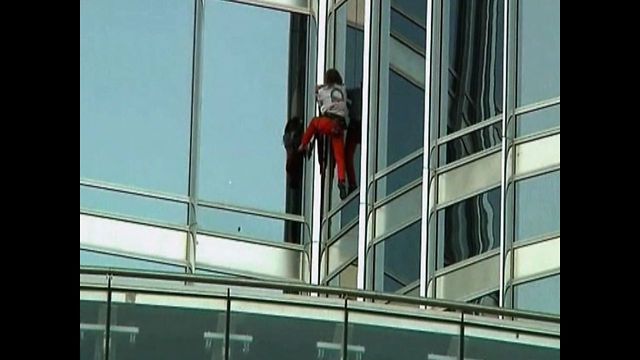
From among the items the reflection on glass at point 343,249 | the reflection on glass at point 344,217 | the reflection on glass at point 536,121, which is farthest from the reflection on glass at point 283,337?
the reflection on glass at point 344,217

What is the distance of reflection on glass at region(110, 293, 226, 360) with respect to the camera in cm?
1393

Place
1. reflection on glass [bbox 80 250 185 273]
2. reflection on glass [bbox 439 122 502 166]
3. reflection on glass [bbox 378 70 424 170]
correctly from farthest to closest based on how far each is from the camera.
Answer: reflection on glass [bbox 80 250 185 273], reflection on glass [bbox 378 70 424 170], reflection on glass [bbox 439 122 502 166]

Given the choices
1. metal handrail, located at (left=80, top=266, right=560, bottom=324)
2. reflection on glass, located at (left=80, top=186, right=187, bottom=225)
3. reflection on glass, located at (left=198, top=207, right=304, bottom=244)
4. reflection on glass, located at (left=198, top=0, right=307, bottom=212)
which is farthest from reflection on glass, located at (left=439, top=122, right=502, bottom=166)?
metal handrail, located at (left=80, top=266, right=560, bottom=324)

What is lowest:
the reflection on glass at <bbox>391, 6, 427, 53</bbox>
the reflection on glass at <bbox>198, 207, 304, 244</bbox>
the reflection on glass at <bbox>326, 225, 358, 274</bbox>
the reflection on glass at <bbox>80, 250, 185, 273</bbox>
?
the reflection on glass at <bbox>80, 250, 185, 273</bbox>

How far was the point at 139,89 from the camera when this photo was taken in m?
22.9

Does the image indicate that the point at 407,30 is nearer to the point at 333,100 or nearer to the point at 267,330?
the point at 333,100

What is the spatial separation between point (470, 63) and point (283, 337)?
19.0 ft

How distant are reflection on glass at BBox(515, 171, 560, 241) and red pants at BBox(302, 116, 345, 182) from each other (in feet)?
6.75

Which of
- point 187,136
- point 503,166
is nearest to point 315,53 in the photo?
point 187,136

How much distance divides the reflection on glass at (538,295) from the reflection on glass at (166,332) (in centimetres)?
447

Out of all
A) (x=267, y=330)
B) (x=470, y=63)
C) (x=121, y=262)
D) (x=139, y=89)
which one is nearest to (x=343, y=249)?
(x=121, y=262)

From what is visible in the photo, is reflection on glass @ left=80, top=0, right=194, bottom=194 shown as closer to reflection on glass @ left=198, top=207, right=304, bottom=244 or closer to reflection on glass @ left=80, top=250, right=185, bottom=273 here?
reflection on glass @ left=198, top=207, right=304, bottom=244

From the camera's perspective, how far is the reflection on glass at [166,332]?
45.7 feet

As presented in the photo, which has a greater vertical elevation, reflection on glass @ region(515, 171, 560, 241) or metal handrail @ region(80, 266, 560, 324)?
reflection on glass @ region(515, 171, 560, 241)
